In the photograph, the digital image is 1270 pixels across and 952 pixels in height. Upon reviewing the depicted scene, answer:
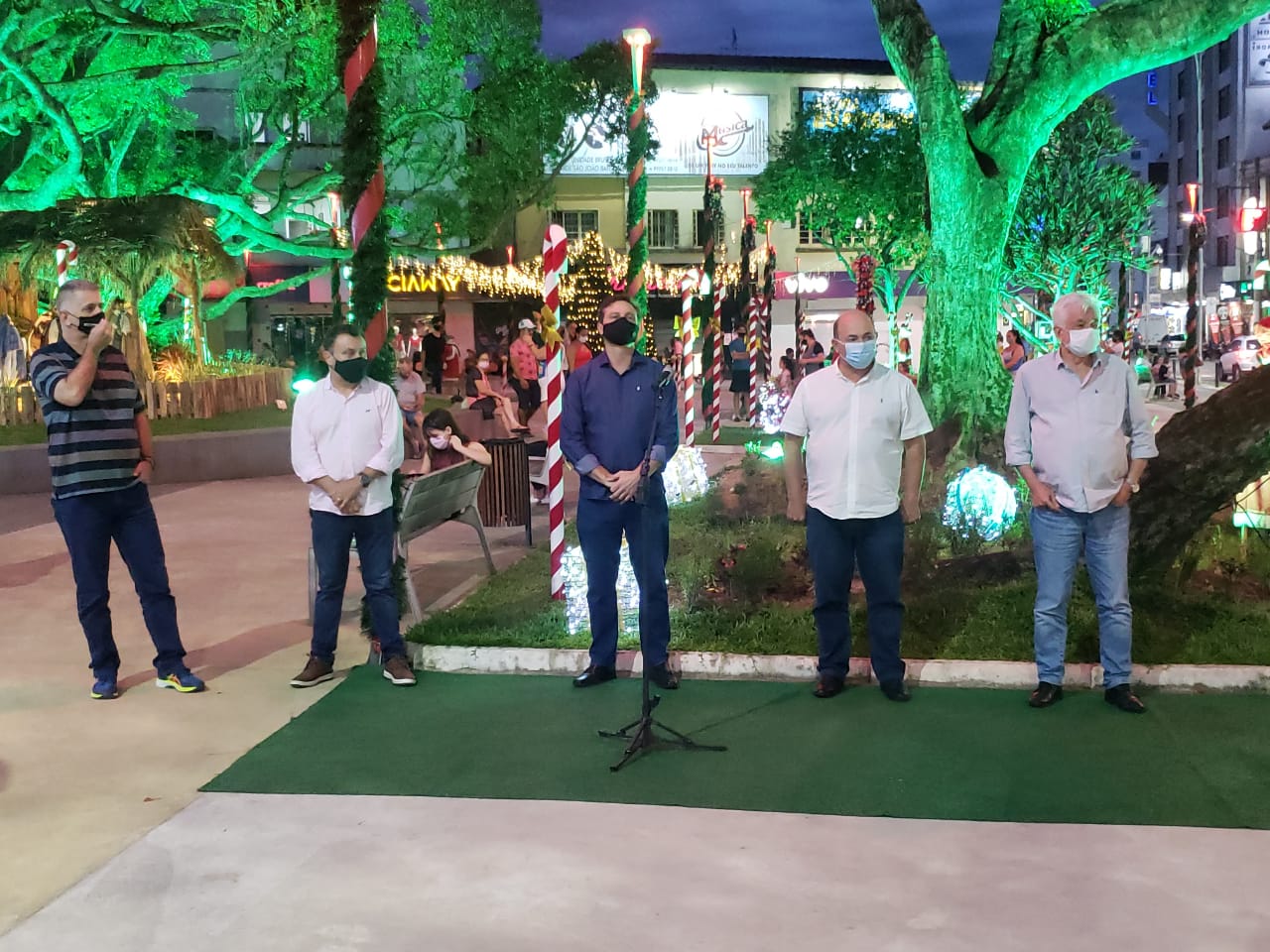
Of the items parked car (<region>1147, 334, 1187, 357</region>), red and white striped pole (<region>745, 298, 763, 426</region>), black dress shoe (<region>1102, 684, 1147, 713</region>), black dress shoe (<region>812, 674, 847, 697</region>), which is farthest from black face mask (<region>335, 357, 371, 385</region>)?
parked car (<region>1147, 334, 1187, 357</region>)

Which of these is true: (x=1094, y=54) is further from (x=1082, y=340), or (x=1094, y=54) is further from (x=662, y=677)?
(x=662, y=677)

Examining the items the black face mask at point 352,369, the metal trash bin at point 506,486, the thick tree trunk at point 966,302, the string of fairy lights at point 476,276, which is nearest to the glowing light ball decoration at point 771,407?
the thick tree trunk at point 966,302

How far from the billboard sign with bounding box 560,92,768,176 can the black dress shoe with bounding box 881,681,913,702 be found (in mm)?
52892

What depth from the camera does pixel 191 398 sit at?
2025 cm

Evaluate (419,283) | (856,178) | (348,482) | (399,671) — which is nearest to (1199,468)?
(399,671)

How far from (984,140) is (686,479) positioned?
4.40 m

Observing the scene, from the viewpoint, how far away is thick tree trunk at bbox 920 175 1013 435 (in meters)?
11.3

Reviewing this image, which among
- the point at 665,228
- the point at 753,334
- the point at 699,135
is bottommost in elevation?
the point at 753,334

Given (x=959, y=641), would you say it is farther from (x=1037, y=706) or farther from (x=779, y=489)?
(x=779, y=489)

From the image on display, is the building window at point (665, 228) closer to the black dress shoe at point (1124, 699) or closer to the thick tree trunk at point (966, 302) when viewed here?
the thick tree trunk at point (966, 302)

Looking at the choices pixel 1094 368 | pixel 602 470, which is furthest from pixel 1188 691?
pixel 602 470

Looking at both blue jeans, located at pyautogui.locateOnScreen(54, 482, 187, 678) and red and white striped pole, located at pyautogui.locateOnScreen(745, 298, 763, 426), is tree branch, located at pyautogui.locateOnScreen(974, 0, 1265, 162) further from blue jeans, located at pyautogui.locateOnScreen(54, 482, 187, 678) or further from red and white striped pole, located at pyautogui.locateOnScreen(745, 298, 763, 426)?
red and white striped pole, located at pyautogui.locateOnScreen(745, 298, 763, 426)

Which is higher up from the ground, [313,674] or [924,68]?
[924,68]

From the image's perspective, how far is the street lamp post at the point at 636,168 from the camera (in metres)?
11.1
